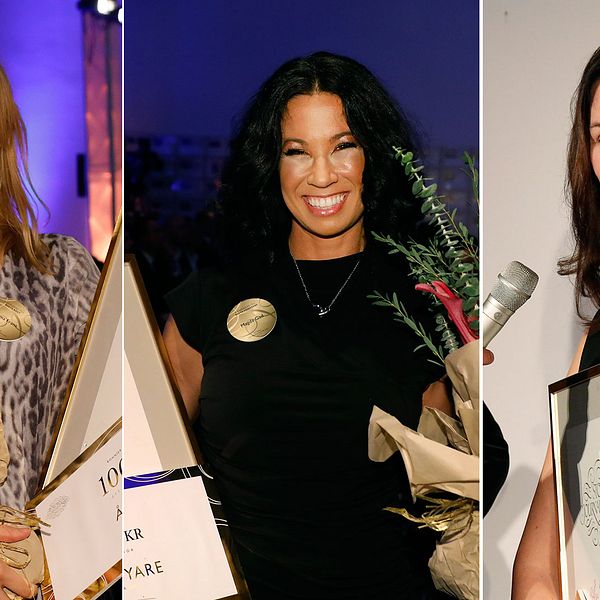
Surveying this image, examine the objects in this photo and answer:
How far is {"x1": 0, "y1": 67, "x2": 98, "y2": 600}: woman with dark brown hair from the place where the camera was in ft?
7.86

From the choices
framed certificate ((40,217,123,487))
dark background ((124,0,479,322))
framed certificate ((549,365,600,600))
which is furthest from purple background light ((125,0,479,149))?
framed certificate ((549,365,600,600))

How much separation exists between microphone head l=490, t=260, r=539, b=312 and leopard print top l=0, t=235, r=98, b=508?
105 cm

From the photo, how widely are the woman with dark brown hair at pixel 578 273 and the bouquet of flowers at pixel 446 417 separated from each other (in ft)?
0.52

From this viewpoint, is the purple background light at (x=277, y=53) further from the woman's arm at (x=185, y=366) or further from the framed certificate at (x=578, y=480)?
the framed certificate at (x=578, y=480)

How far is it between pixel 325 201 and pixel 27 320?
831 mm

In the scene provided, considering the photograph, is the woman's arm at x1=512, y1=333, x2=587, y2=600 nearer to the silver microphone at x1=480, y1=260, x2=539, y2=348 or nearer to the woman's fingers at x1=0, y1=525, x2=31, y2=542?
the silver microphone at x1=480, y1=260, x2=539, y2=348

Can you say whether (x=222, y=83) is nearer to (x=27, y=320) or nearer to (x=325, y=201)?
(x=325, y=201)

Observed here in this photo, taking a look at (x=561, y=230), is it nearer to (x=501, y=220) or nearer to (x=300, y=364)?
(x=501, y=220)

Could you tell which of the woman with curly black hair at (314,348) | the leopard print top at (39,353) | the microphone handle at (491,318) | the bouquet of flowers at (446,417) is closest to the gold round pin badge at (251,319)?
the woman with curly black hair at (314,348)

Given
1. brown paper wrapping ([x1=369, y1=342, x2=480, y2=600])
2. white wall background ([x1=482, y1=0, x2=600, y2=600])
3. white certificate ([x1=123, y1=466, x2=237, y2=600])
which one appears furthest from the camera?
white certificate ([x1=123, y1=466, x2=237, y2=600])

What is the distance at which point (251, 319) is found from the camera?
2348 millimetres

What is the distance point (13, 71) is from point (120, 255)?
0.56 metres

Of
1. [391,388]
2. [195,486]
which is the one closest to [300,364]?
[391,388]

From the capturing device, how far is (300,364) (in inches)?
90.6
